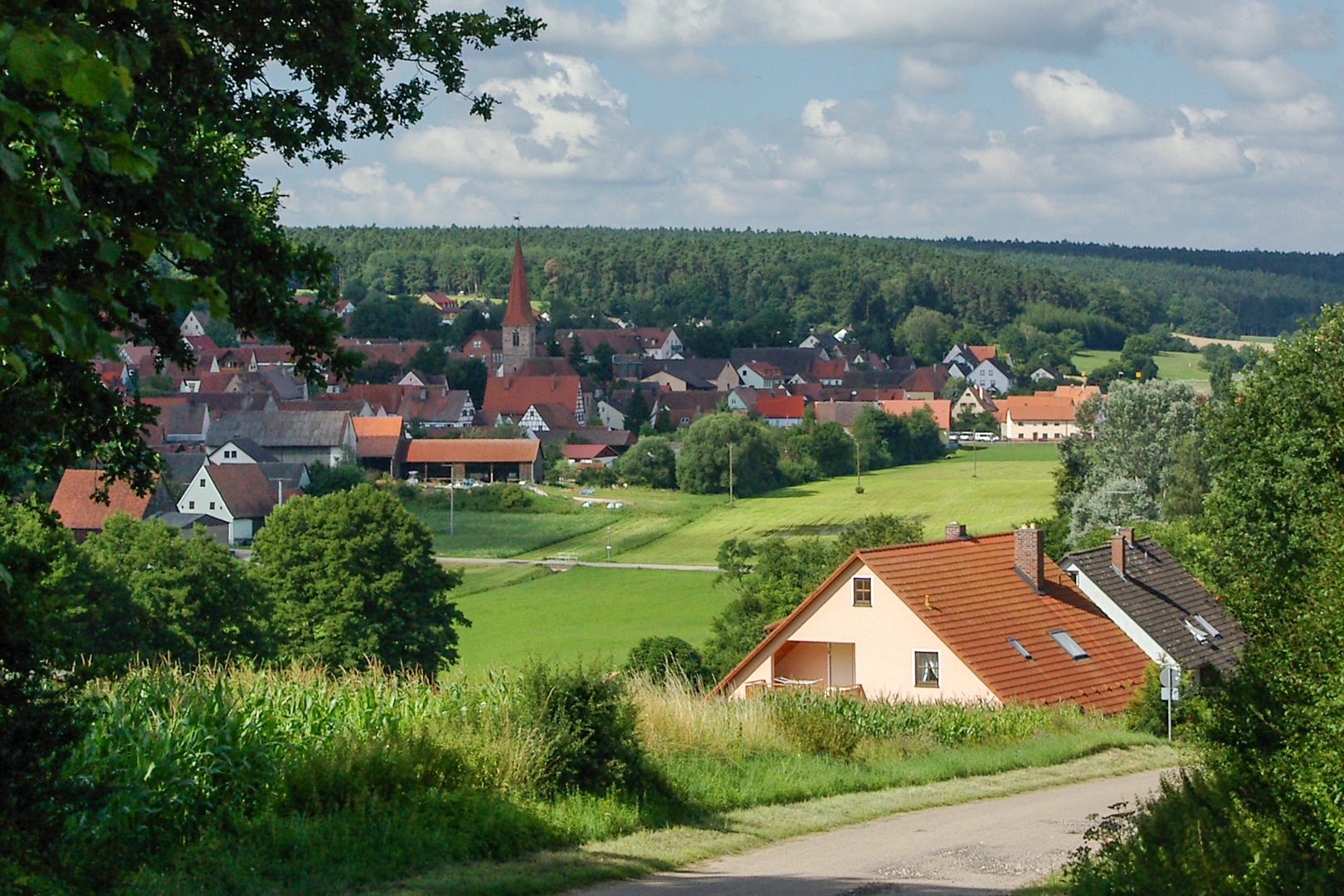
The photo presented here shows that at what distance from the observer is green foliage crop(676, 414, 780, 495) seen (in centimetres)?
8906

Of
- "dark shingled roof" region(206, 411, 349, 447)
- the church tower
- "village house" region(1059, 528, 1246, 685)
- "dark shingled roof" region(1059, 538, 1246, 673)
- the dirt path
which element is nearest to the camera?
the dirt path

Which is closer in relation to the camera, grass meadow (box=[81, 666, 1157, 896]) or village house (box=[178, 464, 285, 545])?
grass meadow (box=[81, 666, 1157, 896])

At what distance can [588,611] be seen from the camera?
175 ft

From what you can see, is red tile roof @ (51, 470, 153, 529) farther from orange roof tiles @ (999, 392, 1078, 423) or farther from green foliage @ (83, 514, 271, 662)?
orange roof tiles @ (999, 392, 1078, 423)

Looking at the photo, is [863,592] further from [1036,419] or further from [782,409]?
[1036,419]

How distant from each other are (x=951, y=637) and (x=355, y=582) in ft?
65.4

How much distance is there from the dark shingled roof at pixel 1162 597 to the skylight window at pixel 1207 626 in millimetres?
144

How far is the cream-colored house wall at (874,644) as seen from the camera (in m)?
26.6

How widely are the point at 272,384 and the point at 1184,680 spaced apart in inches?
4389

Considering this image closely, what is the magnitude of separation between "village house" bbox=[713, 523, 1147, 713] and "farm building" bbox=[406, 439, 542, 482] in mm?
66322

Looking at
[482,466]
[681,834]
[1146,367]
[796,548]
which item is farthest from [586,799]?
[1146,367]

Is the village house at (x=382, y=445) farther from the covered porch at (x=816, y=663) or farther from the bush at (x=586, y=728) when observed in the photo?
the bush at (x=586, y=728)

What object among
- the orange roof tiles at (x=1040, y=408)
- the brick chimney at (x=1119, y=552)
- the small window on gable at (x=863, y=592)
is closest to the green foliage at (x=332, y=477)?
the brick chimney at (x=1119, y=552)

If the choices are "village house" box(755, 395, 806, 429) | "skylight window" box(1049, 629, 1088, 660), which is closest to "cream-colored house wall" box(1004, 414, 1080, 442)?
"village house" box(755, 395, 806, 429)
